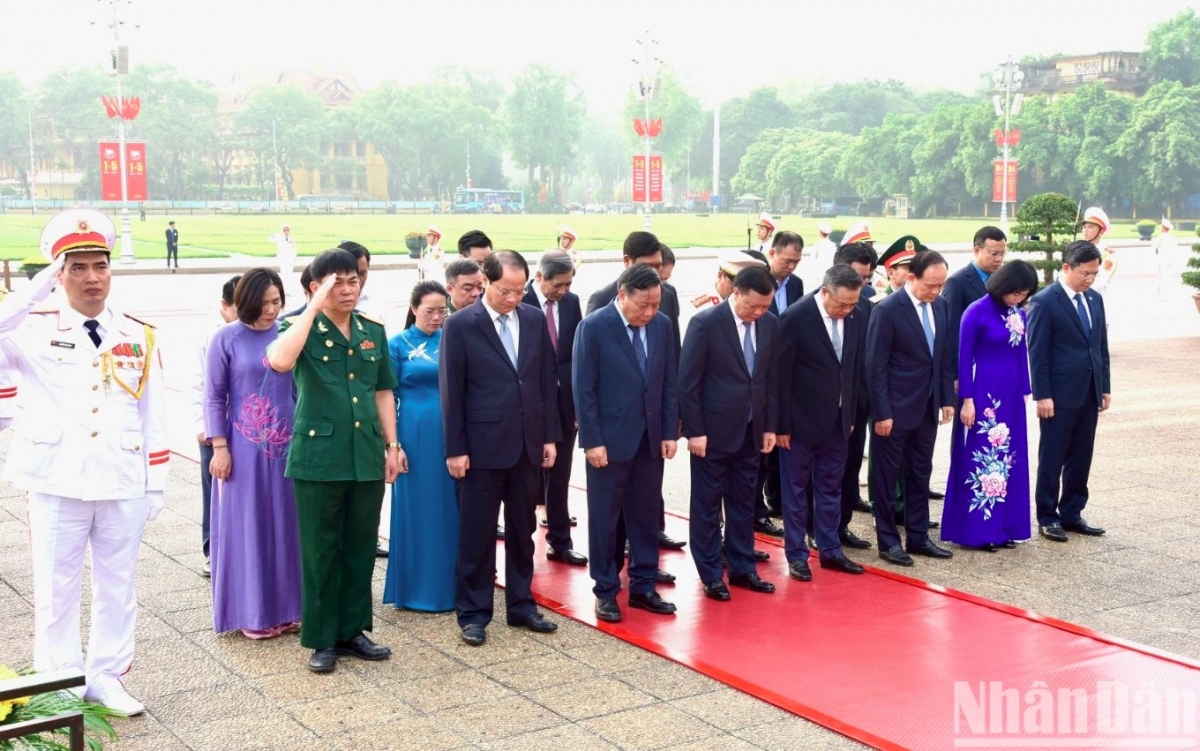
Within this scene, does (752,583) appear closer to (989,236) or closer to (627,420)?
(627,420)

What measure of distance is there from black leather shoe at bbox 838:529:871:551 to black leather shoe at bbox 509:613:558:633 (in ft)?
6.73

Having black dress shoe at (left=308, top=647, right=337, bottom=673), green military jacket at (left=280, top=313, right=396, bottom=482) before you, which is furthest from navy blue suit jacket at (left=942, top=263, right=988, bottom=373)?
black dress shoe at (left=308, top=647, right=337, bottom=673)

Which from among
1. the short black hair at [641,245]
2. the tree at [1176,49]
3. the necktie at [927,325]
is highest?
the tree at [1176,49]

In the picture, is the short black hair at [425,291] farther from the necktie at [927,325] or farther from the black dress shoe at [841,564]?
the necktie at [927,325]

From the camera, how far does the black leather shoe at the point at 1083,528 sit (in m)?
6.88

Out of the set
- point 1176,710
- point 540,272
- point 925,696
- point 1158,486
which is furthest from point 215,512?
point 1158,486

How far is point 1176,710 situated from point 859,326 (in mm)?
2478

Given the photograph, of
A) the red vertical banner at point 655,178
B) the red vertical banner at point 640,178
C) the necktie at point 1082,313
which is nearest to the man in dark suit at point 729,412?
the necktie at point 1082,313

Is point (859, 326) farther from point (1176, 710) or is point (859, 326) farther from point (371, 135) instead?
point (371, 135)

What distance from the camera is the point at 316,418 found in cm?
461

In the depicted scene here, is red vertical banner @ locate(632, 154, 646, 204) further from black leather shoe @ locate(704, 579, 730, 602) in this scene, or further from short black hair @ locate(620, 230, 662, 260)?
black leather shoe @ locate(704, 579, 730, 602)

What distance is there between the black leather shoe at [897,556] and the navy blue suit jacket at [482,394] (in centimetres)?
222

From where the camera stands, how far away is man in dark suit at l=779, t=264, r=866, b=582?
6.03m

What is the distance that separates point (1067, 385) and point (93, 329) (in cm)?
511
